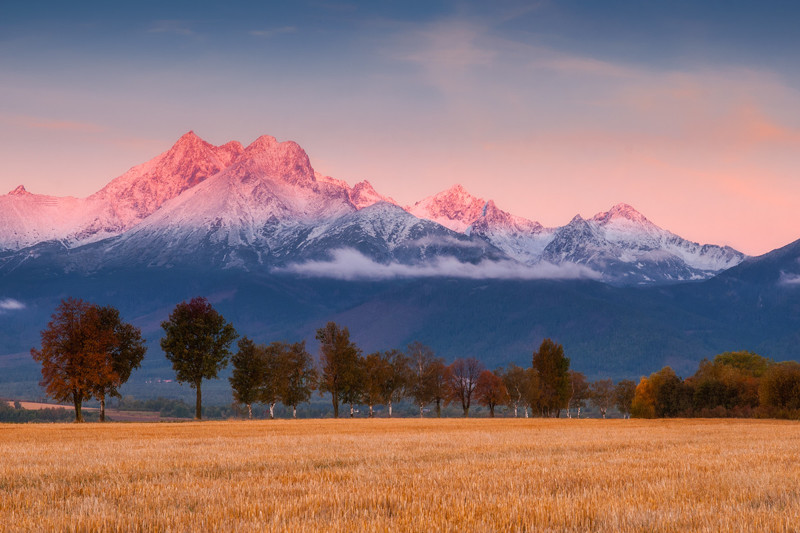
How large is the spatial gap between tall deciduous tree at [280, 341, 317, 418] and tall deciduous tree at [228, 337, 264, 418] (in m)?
5.69

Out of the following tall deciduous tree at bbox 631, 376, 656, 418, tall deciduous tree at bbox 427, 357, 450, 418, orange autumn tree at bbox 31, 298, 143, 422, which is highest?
orange autumn tree at bbox 31, 298, 143, 422

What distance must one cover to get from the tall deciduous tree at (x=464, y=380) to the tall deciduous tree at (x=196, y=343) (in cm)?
6411

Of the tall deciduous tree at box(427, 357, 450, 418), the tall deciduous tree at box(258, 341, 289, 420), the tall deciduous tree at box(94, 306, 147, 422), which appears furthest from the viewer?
the tall deciduous tree at box(427, 357, 450, 418)

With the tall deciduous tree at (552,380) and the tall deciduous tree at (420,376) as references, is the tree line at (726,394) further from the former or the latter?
the tall deciduous tree at (420,376)

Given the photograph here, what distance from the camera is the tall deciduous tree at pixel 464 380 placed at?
151500 mm

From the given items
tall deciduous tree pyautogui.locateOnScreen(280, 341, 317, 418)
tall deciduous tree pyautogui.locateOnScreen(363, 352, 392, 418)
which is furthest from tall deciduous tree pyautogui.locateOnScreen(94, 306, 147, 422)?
tall deciduous tree pyautogui.locateOnScreen(363, 352, 392, 418)

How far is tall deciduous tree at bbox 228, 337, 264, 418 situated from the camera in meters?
108

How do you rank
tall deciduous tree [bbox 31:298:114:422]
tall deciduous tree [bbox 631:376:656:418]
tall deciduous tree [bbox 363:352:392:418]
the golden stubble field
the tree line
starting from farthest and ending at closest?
tall deciduous tree [bbox 631:376:656:418] → tall deciduous tree [bbox 363:352:392:418] → the tree line → tall deciduous tree [bbox 31:298:114:422] → the golden stubble field

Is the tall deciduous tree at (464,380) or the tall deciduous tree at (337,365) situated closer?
the tall deciduous tree at (337,365)

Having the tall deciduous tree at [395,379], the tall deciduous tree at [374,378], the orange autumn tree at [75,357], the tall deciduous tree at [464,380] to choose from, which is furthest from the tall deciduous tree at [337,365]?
the orange autumn tree at [75,357]

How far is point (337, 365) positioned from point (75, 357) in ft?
141

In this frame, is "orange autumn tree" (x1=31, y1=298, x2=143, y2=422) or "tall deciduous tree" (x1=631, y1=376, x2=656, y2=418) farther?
"tall deciduous tree" (x1=631, y1=376, x2=656, y2=418)

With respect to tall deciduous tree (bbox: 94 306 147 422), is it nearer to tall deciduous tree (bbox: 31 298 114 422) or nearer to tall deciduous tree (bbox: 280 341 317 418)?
tall deciduous tree (bbox: 31 298 114 422)

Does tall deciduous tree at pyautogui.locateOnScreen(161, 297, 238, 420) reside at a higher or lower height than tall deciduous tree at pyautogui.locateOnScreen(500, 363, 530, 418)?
higher
